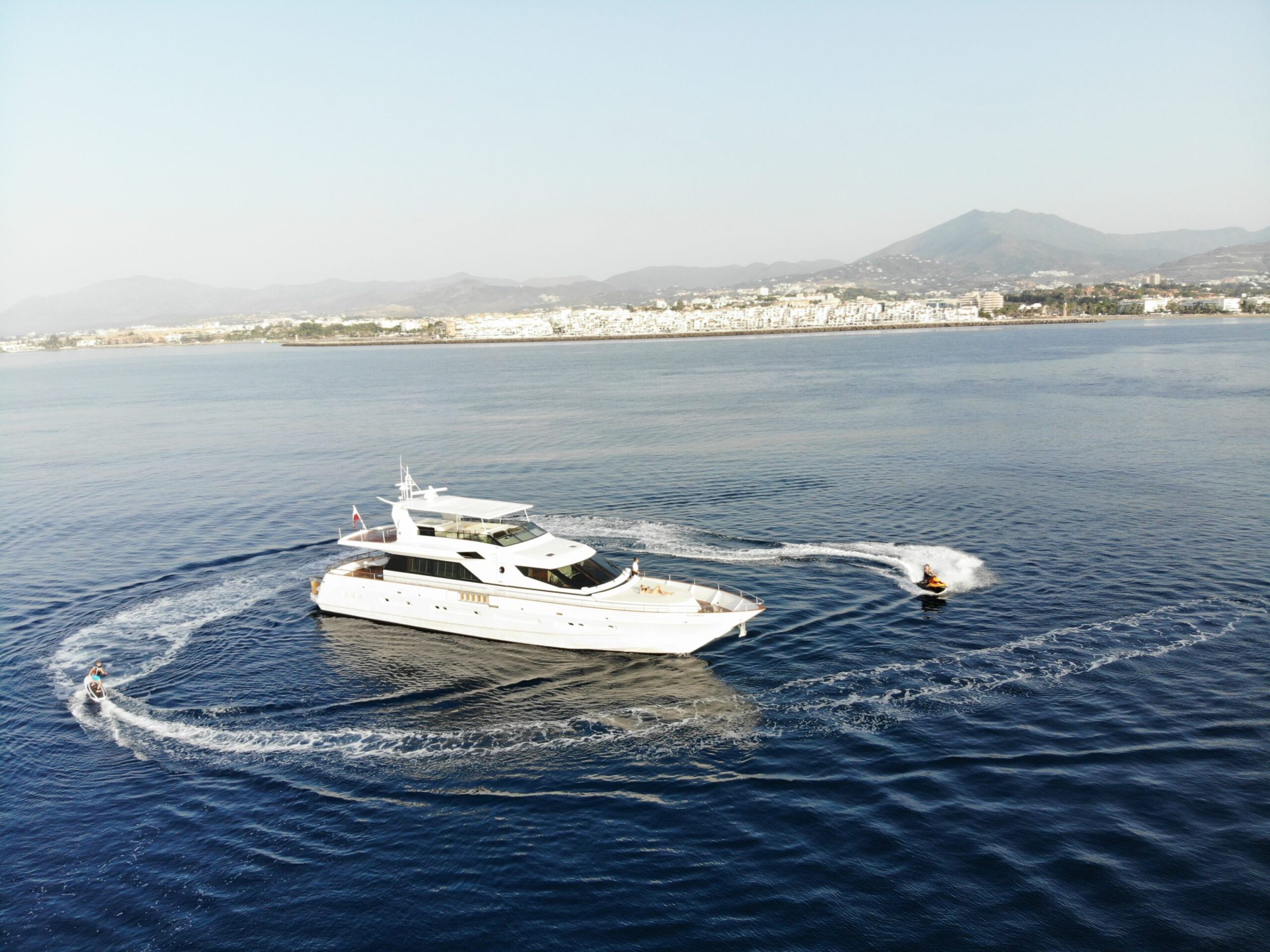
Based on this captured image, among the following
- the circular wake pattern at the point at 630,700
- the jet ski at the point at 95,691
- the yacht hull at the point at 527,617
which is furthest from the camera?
the yacht hull at the point at 527,617

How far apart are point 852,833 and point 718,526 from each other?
24610 mm

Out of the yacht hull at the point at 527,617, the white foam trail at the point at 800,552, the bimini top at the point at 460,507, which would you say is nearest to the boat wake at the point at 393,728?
the yacht hull at the point at 527,617

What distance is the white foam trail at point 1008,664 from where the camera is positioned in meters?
23.9

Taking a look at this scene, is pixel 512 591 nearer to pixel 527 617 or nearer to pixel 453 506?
pixel 527 617

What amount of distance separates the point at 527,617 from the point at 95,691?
13886 millimetres

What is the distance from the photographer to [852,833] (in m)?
18.3

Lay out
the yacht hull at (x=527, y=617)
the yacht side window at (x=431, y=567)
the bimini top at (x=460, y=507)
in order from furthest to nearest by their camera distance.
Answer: the bimini top at (x=460, y=507), the yacht side window at (x=431, y=567), the yacht hull at (x=527, y=617)

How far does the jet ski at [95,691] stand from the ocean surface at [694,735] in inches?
27.1

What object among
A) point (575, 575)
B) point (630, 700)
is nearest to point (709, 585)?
point (575, 575)

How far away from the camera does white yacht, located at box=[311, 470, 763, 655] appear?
28.0 meters

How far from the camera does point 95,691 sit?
86.3 feet


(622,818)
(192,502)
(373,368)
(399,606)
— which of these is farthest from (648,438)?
(373,368)

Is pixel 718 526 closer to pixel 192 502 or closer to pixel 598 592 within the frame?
pixel 598 592

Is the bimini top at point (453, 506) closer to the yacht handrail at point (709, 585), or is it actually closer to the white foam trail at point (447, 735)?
the yacht handrail at point (709, 585)
